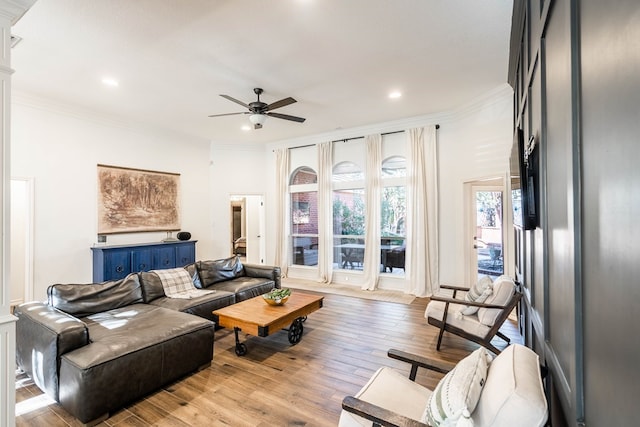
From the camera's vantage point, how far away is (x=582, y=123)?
0.96 metres

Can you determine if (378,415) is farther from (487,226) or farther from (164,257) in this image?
(164,257)

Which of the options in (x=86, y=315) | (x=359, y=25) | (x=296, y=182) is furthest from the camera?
(x=296, y=182)

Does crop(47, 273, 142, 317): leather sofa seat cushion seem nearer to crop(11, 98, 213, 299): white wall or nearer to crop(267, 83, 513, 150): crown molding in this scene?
crop(11, 98, 213, 299): white wall

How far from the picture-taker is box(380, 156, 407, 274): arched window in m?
6.34

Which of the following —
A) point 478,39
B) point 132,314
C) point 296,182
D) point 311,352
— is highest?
point 478,39

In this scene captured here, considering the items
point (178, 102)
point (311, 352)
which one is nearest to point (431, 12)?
point (311, 352)

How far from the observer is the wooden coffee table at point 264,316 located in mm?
3230

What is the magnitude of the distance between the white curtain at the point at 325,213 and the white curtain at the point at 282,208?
39.6 inches

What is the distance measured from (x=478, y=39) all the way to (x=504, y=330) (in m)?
3.53

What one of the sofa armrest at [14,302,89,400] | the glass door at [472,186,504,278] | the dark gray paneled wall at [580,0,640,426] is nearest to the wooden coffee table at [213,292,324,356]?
the sofa armrest at [14,302,89,400]

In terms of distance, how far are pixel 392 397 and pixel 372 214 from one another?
476cm

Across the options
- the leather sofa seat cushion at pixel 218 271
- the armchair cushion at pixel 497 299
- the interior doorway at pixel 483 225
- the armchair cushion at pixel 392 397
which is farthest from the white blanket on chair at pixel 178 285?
the interior doorway at pixel 483 225

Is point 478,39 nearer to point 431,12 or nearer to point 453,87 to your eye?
point 431,12

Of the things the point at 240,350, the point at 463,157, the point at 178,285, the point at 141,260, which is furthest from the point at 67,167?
the point at 463,157
